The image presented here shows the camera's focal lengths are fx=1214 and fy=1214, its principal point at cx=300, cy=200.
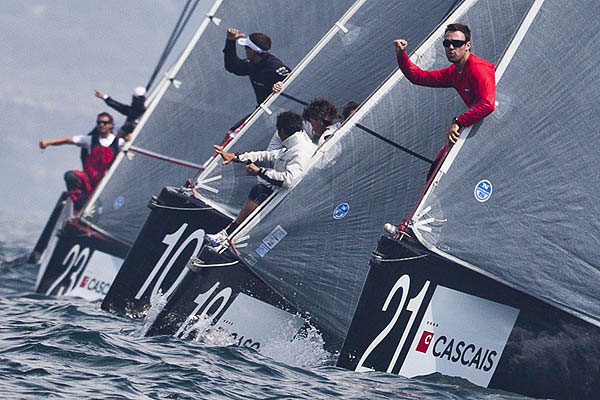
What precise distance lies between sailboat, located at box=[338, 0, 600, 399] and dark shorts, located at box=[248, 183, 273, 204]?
5.99 feet

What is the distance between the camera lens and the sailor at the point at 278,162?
941cm

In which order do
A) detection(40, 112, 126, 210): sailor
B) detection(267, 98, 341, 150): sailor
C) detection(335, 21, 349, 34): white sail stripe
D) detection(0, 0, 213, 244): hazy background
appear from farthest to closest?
detection(0, 0, 213, 244): hazy background
detection(40, 112, 126, 210): sailor
detection(335, 21, 349, 34): white sail stripe
detection(267, 98, 341, 150): sailor

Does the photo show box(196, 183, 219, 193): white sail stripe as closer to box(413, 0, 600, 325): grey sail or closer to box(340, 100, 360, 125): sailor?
box(340, 100, 360, 125): sailor

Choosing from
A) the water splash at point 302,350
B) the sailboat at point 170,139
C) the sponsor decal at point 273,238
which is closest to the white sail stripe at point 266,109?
the sponsor decal at point 273,238

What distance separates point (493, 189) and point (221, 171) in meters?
3.35

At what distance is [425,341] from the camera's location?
834 centimetres

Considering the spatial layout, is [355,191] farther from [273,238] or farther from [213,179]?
[213,179]

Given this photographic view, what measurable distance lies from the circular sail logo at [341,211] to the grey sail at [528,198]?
3.52 ft

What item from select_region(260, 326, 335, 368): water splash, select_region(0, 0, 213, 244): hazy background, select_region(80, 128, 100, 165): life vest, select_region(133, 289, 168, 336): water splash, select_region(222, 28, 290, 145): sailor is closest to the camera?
select_region(260, 326, 335, 368): water splash

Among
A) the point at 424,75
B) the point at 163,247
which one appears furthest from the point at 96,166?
the point at 424,75

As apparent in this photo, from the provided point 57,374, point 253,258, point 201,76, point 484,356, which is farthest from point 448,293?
point 201,76

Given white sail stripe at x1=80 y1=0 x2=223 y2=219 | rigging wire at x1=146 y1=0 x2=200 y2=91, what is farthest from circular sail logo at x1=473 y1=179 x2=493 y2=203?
rigging wire at x1=146 y1=0 x2=200 y2=91

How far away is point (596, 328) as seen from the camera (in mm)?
8312

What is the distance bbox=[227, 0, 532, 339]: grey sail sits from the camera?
9.29m
